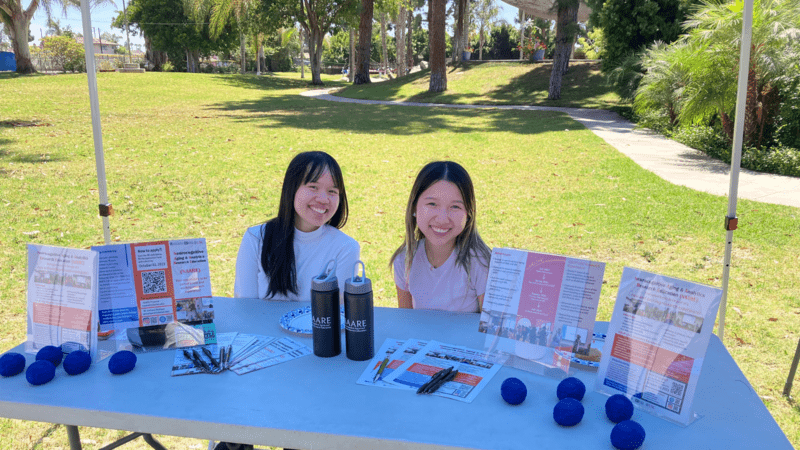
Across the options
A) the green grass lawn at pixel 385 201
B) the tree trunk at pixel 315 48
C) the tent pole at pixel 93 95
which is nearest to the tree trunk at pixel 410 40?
the tree trunk at pixel 315 48

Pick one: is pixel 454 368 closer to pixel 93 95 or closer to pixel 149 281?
pixel 149 281

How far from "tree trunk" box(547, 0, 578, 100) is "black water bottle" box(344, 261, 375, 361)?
53.3 feet

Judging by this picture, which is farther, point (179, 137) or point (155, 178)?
point (179, 137)

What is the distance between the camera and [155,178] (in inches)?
298

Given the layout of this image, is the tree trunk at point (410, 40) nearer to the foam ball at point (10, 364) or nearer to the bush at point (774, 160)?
the bush at point (774, 160)

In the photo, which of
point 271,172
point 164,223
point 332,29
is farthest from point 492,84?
point 164,223

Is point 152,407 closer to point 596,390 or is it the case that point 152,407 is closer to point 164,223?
point 596,390

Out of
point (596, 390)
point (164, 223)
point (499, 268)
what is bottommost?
point (164, 223)

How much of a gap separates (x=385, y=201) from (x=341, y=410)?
555 cm

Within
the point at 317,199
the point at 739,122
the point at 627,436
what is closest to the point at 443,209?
the point at 317,199

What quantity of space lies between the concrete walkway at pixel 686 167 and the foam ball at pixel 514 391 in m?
6.54

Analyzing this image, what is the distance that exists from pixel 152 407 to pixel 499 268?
101 centimetres

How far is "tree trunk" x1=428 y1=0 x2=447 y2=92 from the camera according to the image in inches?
699

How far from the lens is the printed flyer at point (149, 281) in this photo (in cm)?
176
